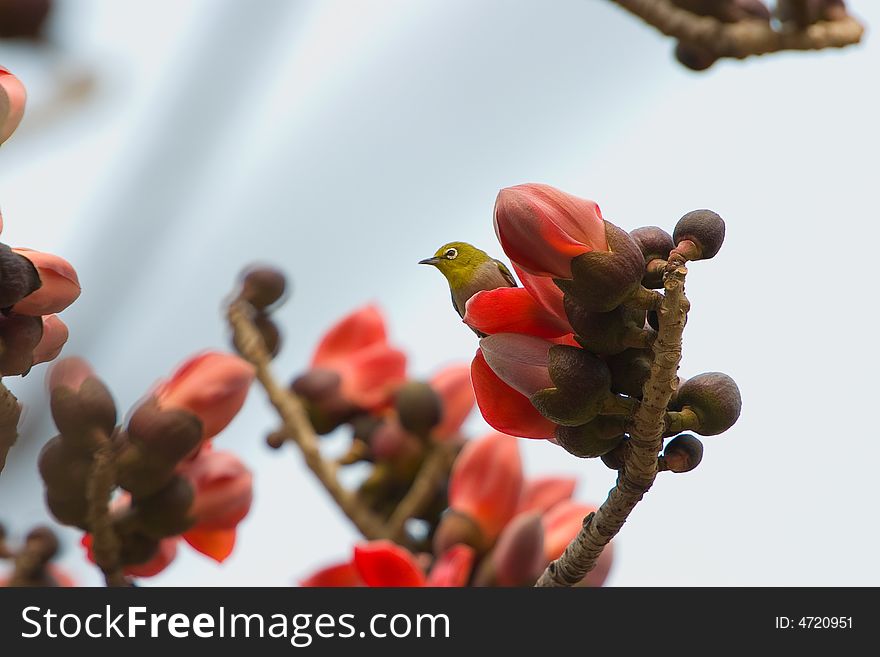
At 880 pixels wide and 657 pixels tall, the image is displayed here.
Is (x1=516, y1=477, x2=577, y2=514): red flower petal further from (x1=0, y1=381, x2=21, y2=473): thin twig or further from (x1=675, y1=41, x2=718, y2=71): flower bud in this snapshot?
(x1=0, y1=381, x2=21, y2=473): thin twig

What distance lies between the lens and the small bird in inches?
24.0

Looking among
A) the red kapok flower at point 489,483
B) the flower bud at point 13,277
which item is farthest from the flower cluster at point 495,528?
the flower bud at point 13,277

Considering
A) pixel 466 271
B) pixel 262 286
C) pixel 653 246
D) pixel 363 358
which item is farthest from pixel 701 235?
pixel 363 358

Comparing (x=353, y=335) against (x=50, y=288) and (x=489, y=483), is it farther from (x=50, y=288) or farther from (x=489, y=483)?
(x=50, y=288)

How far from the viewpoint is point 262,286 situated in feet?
4.04

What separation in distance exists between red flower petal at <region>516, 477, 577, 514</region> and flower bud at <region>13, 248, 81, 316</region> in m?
0.69

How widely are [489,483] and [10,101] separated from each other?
74 cm

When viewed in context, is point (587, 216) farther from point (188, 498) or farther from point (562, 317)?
point (188, 498)

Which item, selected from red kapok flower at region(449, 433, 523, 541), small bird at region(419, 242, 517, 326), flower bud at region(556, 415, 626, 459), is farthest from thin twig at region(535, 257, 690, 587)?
red kapok flower at region(449, 433, 523, 541)

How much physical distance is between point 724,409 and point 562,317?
0.09 metres

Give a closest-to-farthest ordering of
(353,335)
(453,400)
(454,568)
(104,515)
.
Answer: (104,515) < (454,568) < (453,400) < (353,335)

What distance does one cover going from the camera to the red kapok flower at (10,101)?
49 cm

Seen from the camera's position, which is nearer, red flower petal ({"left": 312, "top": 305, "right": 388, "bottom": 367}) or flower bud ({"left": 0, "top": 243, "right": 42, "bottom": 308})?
flower bud ({"left": 0, "top": 243, "right": 42, "bottom": 308})
